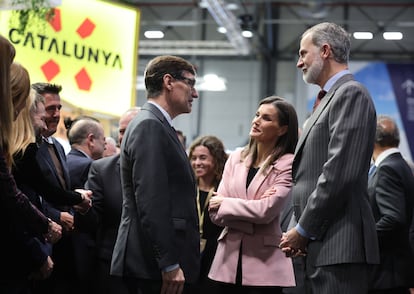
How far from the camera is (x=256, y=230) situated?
3.72 metres

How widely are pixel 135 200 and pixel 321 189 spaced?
0.79m

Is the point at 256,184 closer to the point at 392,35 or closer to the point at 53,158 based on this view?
the point at 53,158

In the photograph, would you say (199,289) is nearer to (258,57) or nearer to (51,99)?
(51,99)

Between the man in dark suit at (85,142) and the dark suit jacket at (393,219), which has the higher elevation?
the man in dark suit at (85,142)

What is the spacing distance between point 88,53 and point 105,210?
3.45 m

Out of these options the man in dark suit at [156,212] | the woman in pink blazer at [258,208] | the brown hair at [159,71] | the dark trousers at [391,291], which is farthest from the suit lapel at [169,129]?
the dark trousers at [391,291]

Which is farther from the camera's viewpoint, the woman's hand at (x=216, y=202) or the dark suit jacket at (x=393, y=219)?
the dark suit jacket at (x=393, y=219)

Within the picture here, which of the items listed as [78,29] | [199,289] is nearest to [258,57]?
[78,29]

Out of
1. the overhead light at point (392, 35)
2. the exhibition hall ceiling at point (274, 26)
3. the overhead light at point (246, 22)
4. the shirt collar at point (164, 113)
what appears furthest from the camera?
the overhead light at point (392, 35)

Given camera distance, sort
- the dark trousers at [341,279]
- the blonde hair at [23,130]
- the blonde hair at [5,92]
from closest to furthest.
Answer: the blonde hair at [5,92] < the blonde hair at [23,130] < the dark trousers at [341,279]

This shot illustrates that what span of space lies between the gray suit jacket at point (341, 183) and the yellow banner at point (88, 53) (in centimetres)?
420

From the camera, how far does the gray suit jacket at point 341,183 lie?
287 cm

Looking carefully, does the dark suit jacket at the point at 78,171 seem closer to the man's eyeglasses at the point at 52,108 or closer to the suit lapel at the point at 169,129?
the man's eyeglasses at the point at 52,108

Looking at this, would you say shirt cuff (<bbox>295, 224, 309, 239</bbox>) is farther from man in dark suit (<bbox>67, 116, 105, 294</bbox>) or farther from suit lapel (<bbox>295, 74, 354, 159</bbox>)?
man in dark suit (<bbox>67, 116, 105, 294</bbox>)
